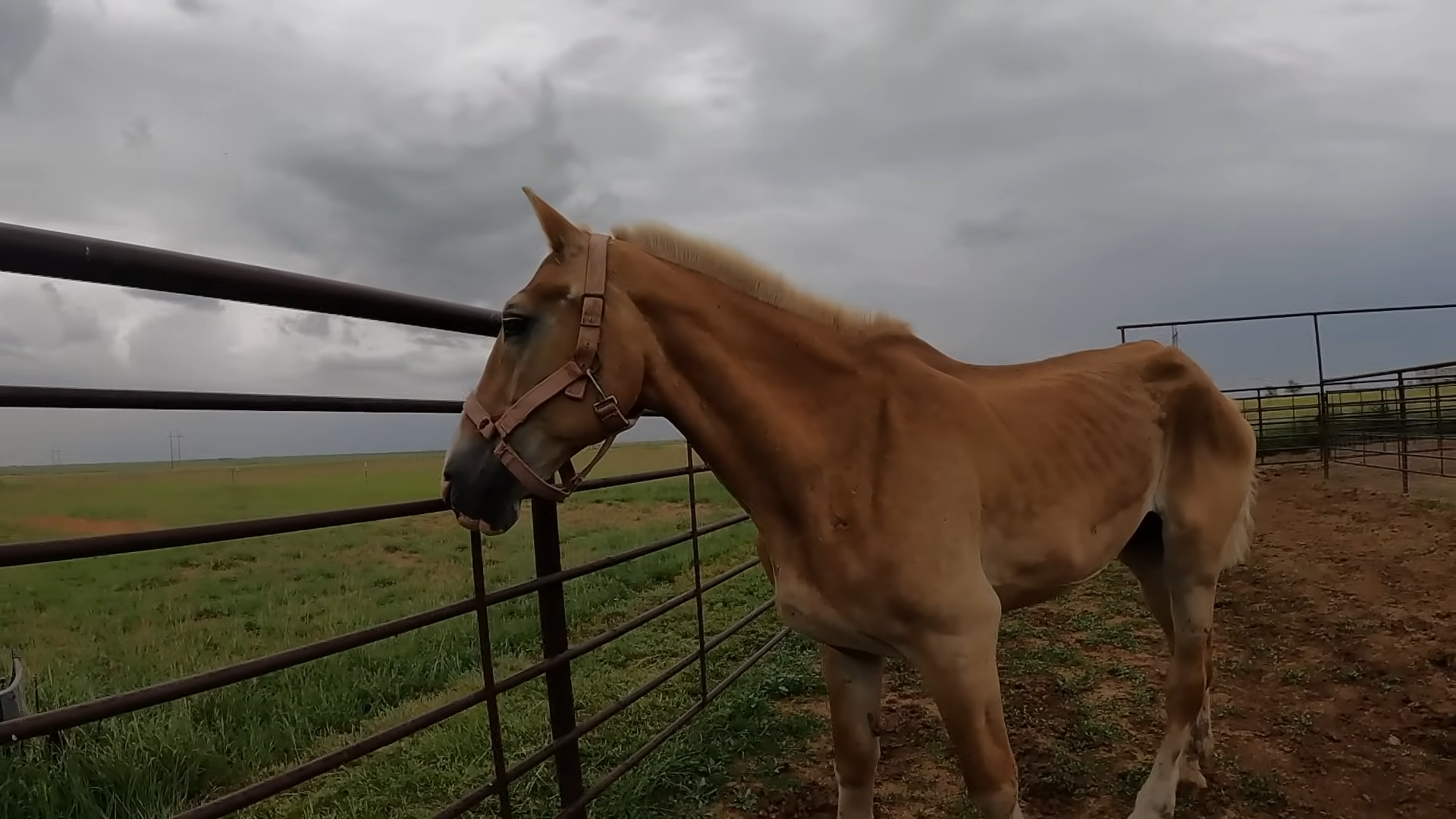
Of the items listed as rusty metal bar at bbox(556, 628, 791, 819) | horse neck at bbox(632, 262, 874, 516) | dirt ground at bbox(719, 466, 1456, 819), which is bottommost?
dirt ground at bbox(719, 466, 1456, 819)

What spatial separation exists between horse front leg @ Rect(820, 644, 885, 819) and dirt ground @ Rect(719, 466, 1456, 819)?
0.64 meters

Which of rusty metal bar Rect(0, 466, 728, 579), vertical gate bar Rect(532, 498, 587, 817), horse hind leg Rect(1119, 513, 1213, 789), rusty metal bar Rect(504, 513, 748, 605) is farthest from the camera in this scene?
horse hind leg Rect(1119, 513, 1213, 789)

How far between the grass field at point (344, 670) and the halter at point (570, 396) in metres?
0.54

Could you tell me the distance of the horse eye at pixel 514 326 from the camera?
2.09 m

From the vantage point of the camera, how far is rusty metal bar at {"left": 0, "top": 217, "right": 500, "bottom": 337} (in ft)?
4.19

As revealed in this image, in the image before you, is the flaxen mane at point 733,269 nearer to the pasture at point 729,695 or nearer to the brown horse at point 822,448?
the brown horse at point 822,448

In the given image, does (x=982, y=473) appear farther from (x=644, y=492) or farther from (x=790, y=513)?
(x=644, y=492)

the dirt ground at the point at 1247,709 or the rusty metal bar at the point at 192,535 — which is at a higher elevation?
the rusty metal bar at the point at 192,535

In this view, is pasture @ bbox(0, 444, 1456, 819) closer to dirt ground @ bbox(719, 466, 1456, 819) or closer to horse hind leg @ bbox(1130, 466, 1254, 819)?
dirt ground @ bbox(719, 466, 1456, 819)

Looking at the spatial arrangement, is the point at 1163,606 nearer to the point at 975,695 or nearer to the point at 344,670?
the point at 975,695

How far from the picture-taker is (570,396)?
205 cm

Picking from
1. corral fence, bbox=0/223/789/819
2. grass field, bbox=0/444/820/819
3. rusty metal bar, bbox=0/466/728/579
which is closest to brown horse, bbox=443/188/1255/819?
rusty metal bar, bbox=0/466/728/579

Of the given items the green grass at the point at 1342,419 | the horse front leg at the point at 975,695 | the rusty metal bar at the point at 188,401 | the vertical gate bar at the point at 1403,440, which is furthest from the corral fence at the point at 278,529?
the green grass at the point at 1342,419

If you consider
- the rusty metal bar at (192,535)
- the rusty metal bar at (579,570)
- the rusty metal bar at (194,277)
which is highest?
the rusty metal bar at (194,277)
